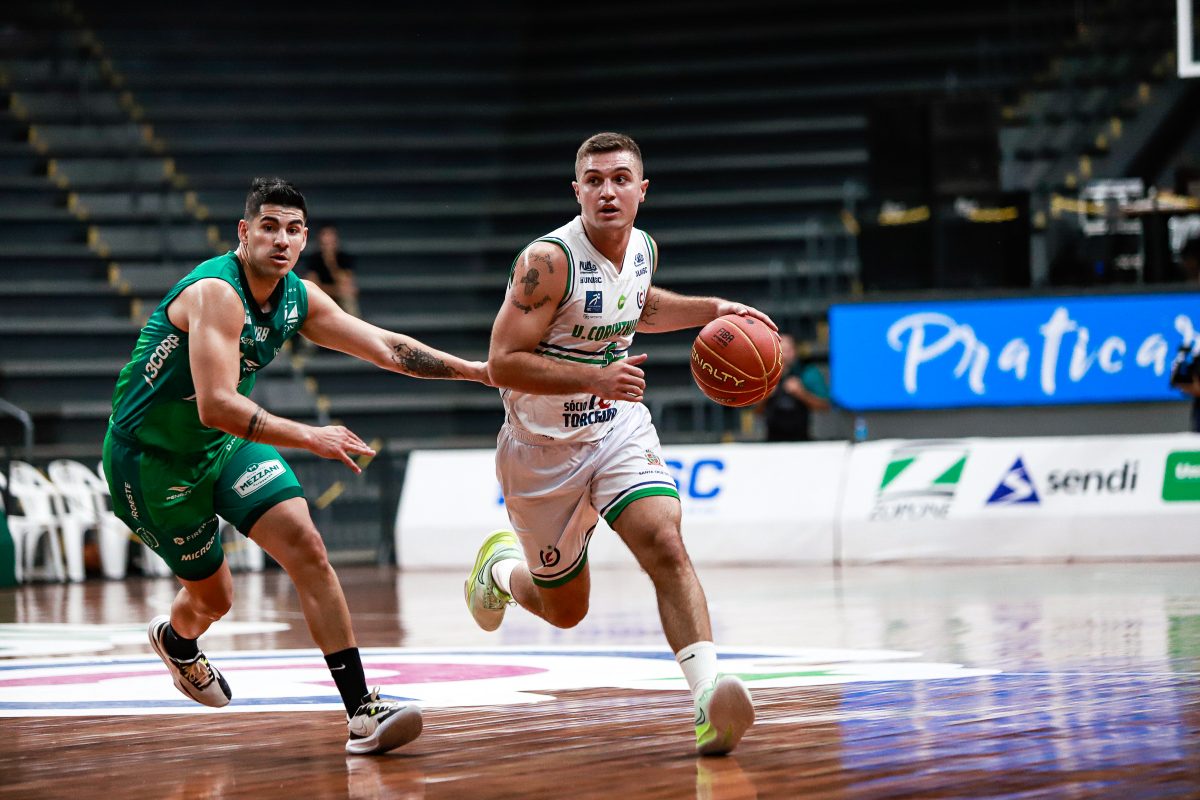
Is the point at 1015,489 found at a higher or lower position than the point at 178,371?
lower

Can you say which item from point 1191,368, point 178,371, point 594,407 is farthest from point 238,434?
point 1191,368

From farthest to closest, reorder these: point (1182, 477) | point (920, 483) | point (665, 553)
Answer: point (920, 483), point (1182, 477), point (665, 553)

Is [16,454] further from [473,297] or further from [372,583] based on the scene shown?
[473,297]

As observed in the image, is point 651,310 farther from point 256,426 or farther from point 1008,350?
point 1008,350

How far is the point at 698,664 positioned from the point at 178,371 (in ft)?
6.45

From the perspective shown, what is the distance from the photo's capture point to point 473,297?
20672 millimetres

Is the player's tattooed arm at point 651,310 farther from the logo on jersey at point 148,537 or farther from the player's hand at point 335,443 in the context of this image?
the logo on jersey at point 148,537

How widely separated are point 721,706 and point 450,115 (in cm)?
1815

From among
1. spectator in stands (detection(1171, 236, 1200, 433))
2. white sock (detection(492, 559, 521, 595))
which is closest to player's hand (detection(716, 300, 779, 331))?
white sock (detection(492, 559, 521, 595))

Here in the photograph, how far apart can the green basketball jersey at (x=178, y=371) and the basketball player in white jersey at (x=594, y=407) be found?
2.51ft

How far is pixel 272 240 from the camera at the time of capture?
17.4 ft

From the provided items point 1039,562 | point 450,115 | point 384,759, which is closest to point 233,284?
point 384,759

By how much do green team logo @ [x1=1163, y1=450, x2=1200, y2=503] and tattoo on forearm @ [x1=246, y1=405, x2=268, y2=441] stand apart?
9.71 meters

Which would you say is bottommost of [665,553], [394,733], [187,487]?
[394,733]
